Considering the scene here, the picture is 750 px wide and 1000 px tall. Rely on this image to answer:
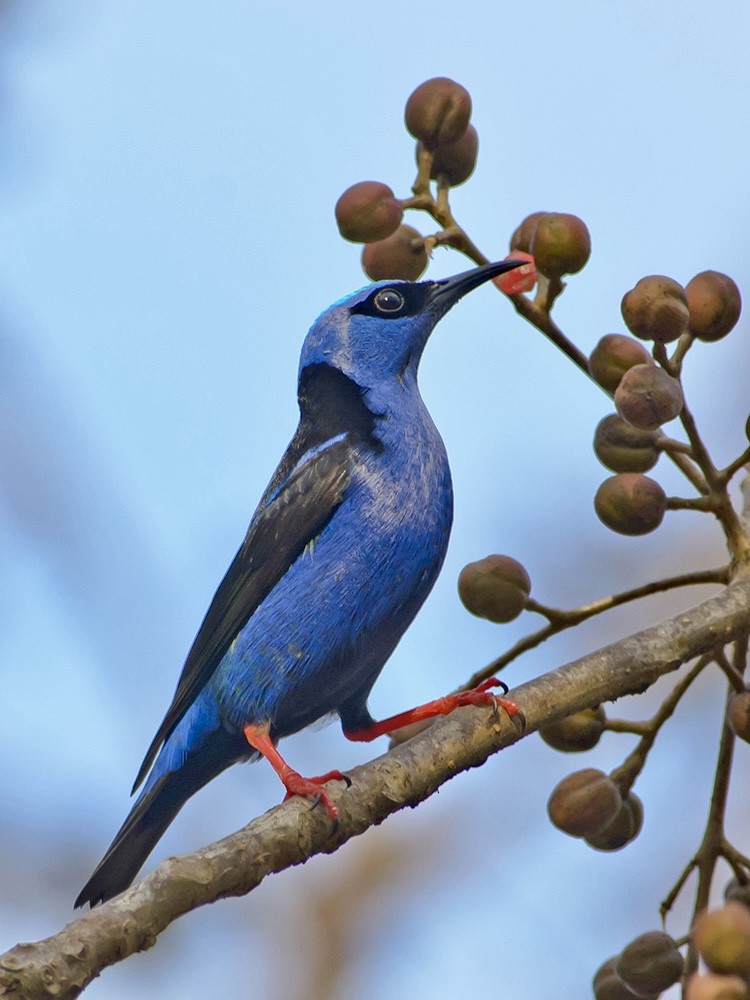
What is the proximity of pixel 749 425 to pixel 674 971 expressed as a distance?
1241 mm

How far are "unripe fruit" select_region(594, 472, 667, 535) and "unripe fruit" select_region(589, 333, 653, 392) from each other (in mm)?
229

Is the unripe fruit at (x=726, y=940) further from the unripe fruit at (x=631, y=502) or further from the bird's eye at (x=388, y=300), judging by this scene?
the bird's eye at (x=388, y=300)

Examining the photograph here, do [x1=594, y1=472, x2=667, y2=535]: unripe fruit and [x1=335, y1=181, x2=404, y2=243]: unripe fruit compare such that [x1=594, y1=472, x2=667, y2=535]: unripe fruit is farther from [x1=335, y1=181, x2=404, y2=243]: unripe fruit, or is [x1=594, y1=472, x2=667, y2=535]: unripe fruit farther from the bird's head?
the bird's head

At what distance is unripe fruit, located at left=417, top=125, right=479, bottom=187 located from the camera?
152 inches

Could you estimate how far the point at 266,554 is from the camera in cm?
474

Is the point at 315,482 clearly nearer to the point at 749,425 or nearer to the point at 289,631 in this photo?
the point at 289,631

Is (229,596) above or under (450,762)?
above

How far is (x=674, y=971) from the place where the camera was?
122 inches

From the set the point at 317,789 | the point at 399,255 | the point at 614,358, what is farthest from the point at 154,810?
the point at 614,358

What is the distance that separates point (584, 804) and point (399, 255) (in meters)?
1.46

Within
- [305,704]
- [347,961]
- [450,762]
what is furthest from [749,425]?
[347,961]

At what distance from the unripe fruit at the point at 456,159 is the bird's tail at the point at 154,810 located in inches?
75.7

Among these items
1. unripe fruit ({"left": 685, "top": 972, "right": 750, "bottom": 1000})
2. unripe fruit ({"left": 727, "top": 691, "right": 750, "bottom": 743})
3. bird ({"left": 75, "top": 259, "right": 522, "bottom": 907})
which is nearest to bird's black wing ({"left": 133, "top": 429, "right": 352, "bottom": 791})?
bird ({"left": 75, "top": 259, "right": 522, "bottom": 907})

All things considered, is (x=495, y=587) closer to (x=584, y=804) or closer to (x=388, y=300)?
(x=584, y=804)
